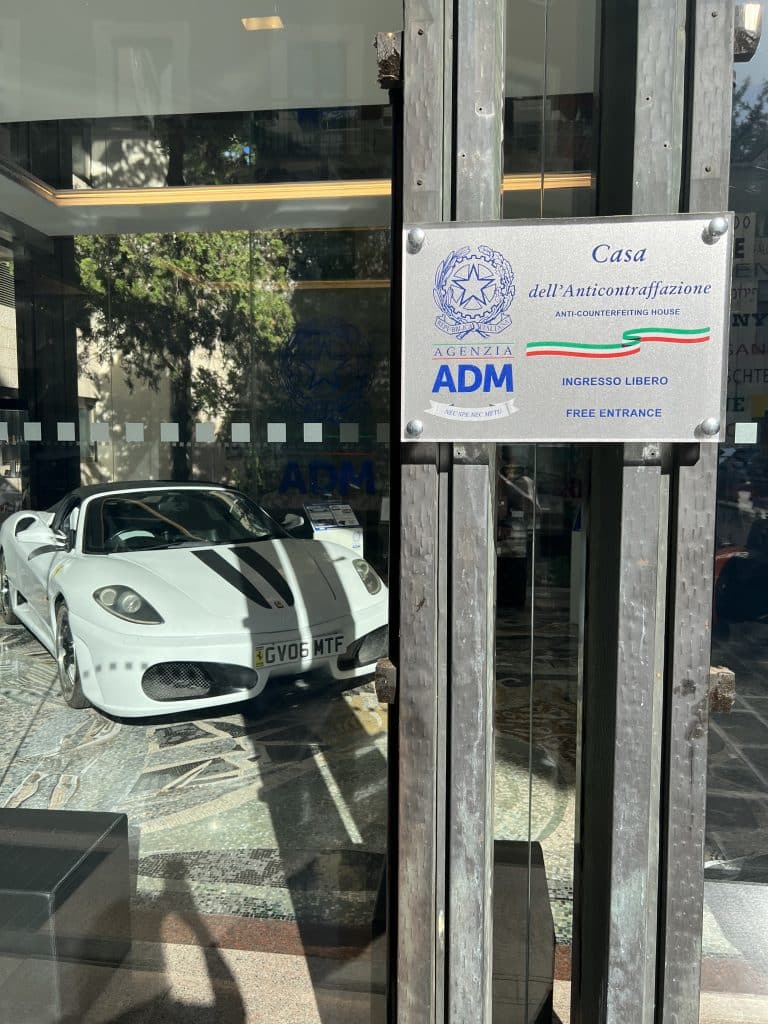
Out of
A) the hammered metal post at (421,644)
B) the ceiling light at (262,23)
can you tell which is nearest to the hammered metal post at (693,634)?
the hammered metal post at (421,644)

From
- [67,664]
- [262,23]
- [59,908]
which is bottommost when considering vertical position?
[59,908]

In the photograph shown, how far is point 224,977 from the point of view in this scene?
3025 millimetres

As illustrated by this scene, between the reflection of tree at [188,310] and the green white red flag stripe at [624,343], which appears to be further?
the reflection of tree at [188,310]

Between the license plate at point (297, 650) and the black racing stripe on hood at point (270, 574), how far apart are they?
163 millimetres

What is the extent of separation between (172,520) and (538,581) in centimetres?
151

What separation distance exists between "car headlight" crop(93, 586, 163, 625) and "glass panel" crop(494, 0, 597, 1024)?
4.69ft

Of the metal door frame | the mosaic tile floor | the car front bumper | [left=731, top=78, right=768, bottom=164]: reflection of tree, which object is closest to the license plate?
the car front bumper

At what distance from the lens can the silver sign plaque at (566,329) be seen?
1.70 metres

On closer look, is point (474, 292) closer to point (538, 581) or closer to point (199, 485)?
point (538, 581)

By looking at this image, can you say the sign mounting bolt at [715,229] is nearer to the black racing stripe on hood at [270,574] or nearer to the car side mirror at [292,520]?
the car side mirror at [292,520]

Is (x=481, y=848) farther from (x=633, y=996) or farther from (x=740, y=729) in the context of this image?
(x=740, y=729)

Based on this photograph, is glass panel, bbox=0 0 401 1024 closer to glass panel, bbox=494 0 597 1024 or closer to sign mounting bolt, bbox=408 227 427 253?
glass panel, bbox=494 0 597 1024

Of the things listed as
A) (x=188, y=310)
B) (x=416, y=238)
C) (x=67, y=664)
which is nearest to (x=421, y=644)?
(x=416, y=238)

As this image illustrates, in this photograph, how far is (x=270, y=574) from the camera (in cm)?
325
